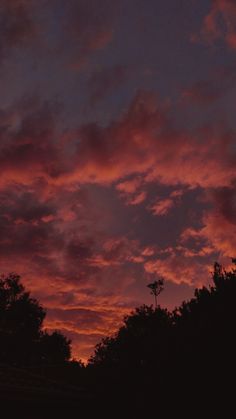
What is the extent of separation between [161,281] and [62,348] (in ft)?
161

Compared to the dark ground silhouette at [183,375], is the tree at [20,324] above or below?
above

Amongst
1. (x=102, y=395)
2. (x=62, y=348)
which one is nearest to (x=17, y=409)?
(x=102, y=395)

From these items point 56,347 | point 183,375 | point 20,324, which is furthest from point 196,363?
point 56,347

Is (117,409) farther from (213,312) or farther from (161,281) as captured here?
(161,281)

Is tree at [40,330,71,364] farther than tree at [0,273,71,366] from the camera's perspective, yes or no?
Yes

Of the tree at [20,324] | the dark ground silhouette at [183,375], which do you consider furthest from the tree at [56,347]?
the dark ground silhouette at [183,375]

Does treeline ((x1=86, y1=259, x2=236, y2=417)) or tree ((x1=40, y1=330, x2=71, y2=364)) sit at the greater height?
tree ((x1=40, y1=330, x2=71, y2=364))

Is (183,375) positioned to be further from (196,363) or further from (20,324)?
(20,324)

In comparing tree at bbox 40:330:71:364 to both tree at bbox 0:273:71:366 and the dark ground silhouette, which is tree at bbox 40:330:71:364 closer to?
tree at bbox 0:273:71:366

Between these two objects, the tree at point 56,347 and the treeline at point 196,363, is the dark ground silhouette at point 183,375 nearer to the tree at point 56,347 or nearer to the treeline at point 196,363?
the treeline at point 196,363

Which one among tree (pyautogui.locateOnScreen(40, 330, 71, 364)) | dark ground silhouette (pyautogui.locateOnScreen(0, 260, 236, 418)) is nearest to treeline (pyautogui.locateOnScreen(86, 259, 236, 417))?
dark ground silhouette (pyautogui.locateOnScreen(0, 260, 236, 418))

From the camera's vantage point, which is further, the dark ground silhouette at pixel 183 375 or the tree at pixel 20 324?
the tree at pixel 20 324

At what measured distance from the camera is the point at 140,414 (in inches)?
512

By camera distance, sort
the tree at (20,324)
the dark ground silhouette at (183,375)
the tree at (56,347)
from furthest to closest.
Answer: the tree at (56,347) < the tree at (20,324) < the dark ground silhouette at (183,375)
